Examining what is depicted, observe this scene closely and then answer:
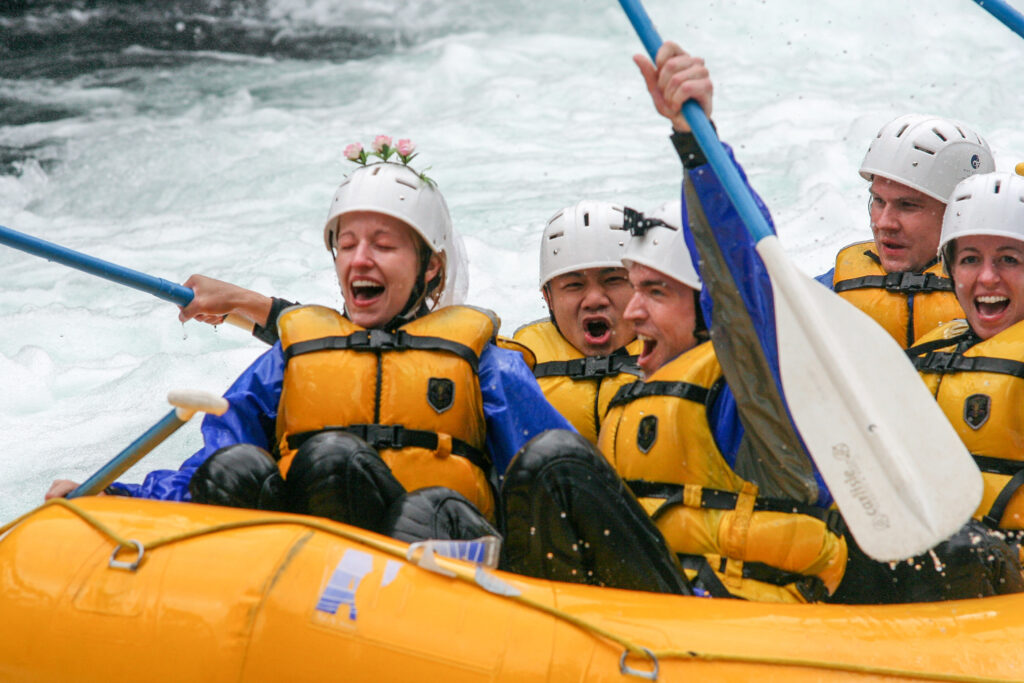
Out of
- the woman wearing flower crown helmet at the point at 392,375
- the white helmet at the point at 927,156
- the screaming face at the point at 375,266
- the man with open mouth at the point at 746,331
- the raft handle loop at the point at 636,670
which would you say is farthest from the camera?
the white helmet at the point at 927,156

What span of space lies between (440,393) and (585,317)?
2.19 feet

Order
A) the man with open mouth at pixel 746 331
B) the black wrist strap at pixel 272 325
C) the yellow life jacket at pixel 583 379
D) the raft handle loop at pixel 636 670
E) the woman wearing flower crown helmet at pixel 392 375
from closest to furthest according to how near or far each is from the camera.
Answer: the raft handle loop at pixel 636 670 < the man with open mouth at pixel 746 331 < the woman wearing flower crown helmet at pixel 392 375 < the black wrist strap at pixel 272 325 < the yellow life jacket at pixel 583 379

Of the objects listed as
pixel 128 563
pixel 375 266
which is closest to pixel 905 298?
pixel 375 266

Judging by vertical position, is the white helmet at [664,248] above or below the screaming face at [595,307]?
above

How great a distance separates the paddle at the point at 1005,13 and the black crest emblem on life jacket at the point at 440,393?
1.60 metres

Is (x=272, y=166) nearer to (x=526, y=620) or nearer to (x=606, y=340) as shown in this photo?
(x=606, y=340)

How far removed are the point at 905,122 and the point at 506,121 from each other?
566cm

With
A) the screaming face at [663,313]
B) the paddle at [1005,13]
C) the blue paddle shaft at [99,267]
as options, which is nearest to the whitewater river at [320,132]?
the blue paddle shaft at [99,267]

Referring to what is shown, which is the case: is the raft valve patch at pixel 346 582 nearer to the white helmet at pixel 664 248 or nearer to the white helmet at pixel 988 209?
the white helmet at pixel 664 248

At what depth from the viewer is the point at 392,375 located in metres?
2.32

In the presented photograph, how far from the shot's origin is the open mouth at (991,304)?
2.52m

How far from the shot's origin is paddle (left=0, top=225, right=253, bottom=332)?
2725 millimetres

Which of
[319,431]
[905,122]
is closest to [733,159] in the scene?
[319,431]

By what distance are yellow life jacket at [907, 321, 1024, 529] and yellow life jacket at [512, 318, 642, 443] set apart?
0.67 meters
